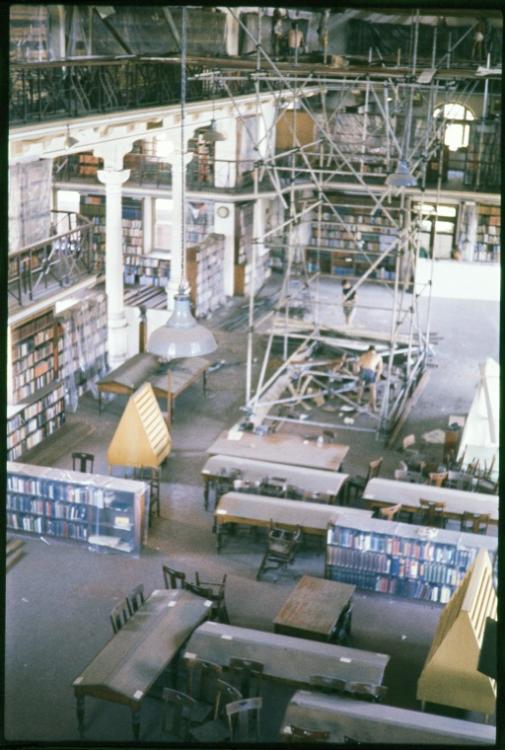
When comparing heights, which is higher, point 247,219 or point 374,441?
point 247,219

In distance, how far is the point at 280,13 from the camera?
1831 cm

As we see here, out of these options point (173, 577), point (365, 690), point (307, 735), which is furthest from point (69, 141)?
point (307, 735)

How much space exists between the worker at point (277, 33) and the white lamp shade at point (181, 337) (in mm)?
11530

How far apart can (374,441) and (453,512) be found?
9.62 ft

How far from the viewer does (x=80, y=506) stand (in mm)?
10391

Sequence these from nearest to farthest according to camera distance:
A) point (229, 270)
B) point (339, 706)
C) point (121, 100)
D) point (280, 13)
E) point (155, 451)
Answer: point (339, 706) < point (155, 451) < point (121, 100) < point (280, 13) < point (229, 270)

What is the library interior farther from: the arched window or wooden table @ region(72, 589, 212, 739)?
the arched window

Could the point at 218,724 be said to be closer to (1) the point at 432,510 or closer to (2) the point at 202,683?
(2) the point at 202,683

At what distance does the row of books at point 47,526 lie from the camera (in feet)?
34.3

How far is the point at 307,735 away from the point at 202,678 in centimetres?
117

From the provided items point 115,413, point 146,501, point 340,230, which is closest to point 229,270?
point 340,230

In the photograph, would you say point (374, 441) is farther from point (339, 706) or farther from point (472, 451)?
point (339, 706)

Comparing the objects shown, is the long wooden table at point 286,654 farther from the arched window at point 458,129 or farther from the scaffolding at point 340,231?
the arched window at point 458,129

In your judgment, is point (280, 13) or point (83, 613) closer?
point (83, 613)
